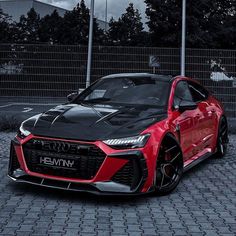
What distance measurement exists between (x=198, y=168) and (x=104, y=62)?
6.52 metres

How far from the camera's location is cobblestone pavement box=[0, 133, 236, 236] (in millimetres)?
4742

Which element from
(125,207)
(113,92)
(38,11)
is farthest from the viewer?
(38,11)

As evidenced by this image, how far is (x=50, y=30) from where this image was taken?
159 feet

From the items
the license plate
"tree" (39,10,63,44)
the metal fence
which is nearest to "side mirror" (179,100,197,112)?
the license plate

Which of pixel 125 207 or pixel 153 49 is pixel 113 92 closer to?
pixel 125 207

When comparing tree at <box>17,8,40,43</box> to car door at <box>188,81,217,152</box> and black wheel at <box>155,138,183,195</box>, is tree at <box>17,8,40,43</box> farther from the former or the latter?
black wheel at <box>155,138,183,195</box>

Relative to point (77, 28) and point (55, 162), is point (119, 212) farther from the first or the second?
point (77, 28)

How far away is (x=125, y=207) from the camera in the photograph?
5.52 metres

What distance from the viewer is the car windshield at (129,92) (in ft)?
22.2

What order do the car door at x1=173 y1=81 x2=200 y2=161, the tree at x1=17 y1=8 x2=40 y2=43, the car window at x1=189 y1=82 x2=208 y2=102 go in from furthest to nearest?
the tree at x1=17 y1=8 x2=40 y2=43 → the car window at x1=189 y1=82 x2=208 y2=102 → the car door at x1=173 y1=81 x2=200 y2=161

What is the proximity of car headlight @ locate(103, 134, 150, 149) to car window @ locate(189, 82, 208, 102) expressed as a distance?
7.32 ft

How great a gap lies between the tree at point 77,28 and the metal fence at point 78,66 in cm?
3089

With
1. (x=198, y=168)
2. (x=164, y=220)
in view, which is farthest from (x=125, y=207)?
(x=198, y=168)

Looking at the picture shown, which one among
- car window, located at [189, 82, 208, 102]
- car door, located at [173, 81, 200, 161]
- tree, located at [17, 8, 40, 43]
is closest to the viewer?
car door, located at [173, 81, 200, 161]
